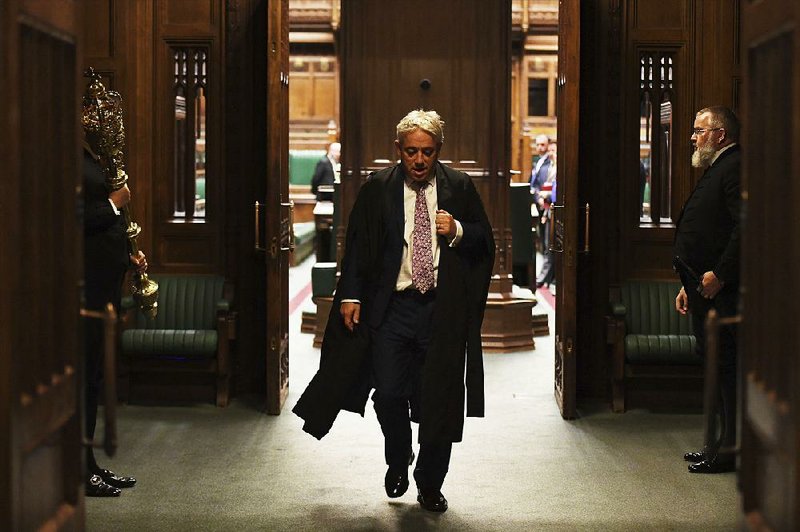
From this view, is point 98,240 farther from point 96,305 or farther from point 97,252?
point 96,305

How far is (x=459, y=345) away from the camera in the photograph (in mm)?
5348

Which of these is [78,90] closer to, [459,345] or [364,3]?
[459,345]

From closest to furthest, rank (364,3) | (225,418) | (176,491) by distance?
(176,491) < (225,418) < (364,3)

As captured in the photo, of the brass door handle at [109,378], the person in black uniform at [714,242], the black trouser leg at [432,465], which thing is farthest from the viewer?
the person in black uniform at [714,242]

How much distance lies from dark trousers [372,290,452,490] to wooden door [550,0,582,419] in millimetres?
2185

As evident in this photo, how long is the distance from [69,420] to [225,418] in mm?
4142

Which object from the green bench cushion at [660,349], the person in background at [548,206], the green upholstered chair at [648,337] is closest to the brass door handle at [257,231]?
the green upholstered chair at [648,337]

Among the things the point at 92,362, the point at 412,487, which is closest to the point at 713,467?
the point at 412,487

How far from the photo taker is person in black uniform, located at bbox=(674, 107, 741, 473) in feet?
19.9

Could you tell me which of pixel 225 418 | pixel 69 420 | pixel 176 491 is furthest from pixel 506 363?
pixel 69 420

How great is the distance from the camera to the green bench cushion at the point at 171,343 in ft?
25.2

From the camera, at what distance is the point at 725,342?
6168 millimetres

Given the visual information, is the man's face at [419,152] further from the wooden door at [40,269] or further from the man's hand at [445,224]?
the wooden door at [40,269]

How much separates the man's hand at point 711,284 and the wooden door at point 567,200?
4.75ft
